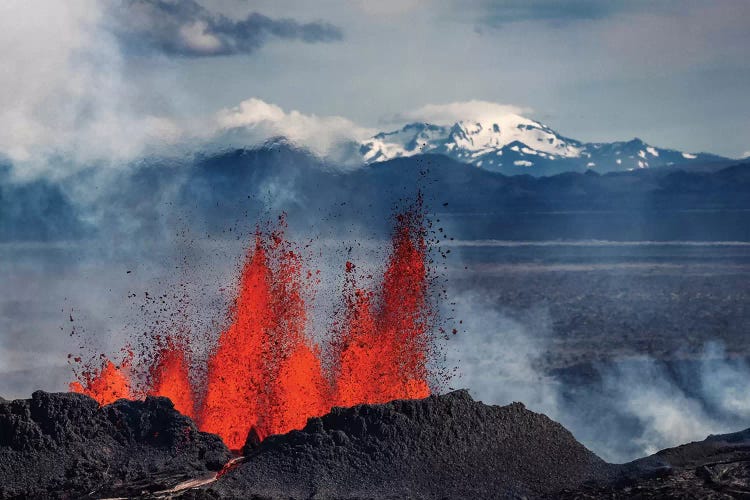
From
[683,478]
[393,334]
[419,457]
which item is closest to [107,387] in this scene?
[393,334]

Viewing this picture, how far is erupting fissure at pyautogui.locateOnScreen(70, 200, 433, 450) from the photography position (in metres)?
34.0

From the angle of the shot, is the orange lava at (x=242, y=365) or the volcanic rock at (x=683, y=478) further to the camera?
the orange lava at (x=242, y=365)

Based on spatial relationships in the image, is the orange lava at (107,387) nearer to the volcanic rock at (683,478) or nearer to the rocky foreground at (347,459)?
the rocky foreground at (347,459)

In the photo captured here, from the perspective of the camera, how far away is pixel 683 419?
44906 mm

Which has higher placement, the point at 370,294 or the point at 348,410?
the point at 370,294

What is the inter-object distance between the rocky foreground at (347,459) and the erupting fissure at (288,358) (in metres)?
5.95

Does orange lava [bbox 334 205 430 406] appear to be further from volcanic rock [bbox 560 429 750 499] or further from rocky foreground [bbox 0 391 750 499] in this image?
volcanic rock [bbox 560 429 750 499]

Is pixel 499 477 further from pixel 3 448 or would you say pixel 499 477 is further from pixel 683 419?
pixel 683 419

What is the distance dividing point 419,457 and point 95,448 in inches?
349

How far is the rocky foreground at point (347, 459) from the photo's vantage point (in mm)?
24594

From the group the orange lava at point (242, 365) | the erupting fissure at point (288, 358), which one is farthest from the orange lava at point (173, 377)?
the orange lava at point (242, 365)

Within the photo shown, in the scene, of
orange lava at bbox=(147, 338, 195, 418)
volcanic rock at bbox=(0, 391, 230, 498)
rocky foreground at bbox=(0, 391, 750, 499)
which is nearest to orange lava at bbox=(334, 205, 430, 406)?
orange lava at bbox=(147, 338, 195, 418)

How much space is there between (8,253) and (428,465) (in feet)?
293

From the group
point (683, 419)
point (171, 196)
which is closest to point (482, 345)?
point (683, 419)
